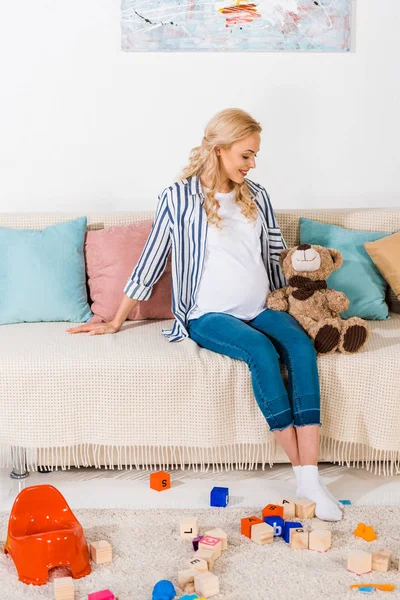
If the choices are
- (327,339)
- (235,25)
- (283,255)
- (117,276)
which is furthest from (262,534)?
(235,25)

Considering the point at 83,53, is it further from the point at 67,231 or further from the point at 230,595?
the point at 230,595

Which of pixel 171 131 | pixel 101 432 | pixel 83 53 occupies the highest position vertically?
pixel 83 53

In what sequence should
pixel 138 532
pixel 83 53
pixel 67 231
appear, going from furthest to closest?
pixel 83 53, pixel 67 231, pixel 138 532

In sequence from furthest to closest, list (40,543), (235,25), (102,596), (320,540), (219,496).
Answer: (235,25)
(219,496)
(320,540)
(40,543)
(102,596)

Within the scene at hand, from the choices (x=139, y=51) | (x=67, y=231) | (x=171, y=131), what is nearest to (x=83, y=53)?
(x=139, y=51)

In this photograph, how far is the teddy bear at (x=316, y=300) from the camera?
7.86 ft

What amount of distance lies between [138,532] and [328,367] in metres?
0.74

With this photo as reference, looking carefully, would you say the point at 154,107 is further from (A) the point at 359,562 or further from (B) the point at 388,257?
(A) the point at 359,562

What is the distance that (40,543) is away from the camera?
1847 millimetres

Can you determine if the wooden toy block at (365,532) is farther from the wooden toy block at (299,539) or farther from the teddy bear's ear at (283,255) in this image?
the teddy bear's ear at (283,255)

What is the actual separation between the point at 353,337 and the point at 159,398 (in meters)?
0.60

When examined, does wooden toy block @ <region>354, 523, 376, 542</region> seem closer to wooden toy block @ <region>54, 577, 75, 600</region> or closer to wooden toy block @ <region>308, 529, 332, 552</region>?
wooden toy block @ <region>308, 529, 332, 552</region>

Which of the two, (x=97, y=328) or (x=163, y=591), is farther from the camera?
(x=97, y=328)

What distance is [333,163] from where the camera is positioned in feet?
10.9
